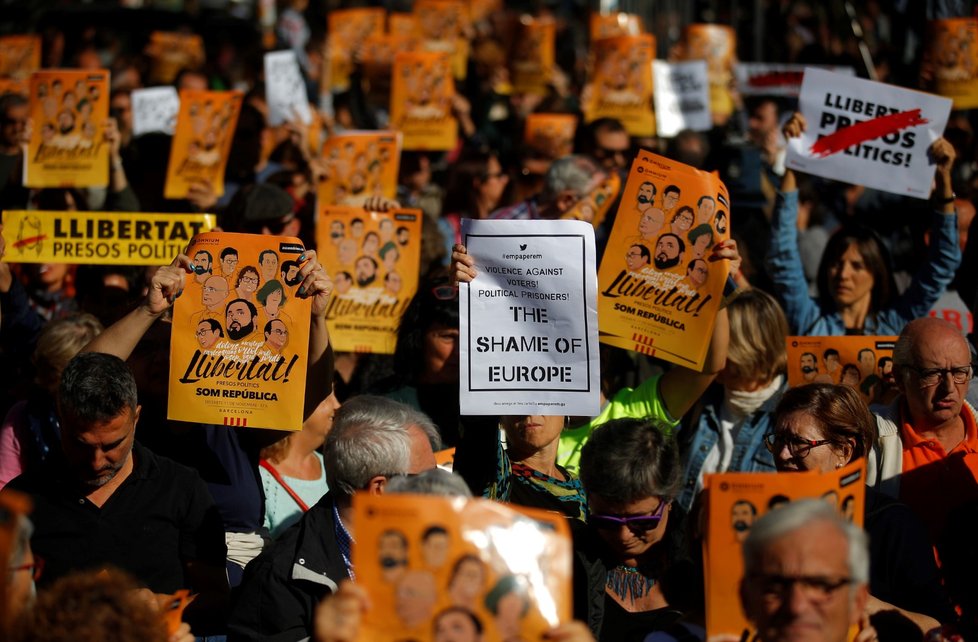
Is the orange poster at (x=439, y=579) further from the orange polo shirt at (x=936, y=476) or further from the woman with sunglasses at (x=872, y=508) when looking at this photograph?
the orange polo shirt at (x=936, y=476)

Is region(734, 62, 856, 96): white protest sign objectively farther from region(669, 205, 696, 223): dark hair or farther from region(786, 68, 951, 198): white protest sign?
region(669, 205, 696, 223): dark hair

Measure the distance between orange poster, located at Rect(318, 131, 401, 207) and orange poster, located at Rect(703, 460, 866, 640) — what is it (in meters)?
5.05

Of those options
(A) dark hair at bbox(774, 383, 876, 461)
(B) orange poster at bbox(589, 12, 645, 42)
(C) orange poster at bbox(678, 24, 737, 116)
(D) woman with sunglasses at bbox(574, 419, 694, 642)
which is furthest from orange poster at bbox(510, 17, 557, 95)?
(D) woman with sunglasses at bbox(574, 419, 694, 642)

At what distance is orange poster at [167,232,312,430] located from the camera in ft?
15.0

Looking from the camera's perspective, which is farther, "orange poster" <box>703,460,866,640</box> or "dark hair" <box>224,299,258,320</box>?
"dark hair" <box>224,299,258,320</box>

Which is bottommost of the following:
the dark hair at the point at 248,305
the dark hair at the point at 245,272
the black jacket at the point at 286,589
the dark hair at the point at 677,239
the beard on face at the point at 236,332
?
the black jacket at the point at 286,589

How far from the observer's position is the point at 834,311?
629cm

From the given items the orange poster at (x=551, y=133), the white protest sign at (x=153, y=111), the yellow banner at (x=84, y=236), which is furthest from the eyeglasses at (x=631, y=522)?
the white protest sign at (x=153, y=111)

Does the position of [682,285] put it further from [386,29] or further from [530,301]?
[386,29]

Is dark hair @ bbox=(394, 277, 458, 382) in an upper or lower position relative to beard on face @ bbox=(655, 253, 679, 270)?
lower

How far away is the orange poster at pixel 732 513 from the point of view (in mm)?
3238

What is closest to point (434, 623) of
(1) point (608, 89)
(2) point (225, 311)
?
(2) point (225, 311)

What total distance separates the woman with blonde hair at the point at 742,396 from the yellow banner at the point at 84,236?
2.52 meters

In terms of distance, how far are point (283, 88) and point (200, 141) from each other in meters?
1.94
